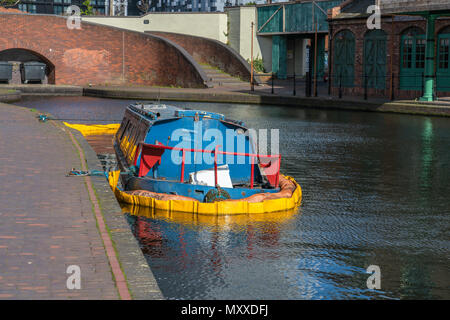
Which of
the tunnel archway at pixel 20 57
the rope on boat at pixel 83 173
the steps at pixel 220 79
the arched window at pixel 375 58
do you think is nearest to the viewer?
the rope on boat at pixel 83 173

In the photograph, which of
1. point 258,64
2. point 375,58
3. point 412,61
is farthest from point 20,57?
point 412,61

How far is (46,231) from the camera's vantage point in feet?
27.7

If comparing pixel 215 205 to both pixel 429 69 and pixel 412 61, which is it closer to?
pixel 429 69

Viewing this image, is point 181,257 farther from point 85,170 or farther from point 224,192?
point 85,170

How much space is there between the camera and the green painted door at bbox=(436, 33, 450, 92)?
103ft

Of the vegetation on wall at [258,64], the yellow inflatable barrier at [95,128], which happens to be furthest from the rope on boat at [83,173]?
the vegetation on wall at [258,64]

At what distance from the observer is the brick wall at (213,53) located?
45.2 meters

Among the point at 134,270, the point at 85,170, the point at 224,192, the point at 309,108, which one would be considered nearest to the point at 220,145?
the point at 224,192

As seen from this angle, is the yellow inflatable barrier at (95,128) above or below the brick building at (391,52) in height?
below

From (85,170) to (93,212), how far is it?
315cm

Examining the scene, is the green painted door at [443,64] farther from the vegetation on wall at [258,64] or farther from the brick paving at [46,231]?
the brick paving at [46,231]

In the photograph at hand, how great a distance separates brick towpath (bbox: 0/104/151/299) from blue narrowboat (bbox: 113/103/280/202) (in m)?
1.31

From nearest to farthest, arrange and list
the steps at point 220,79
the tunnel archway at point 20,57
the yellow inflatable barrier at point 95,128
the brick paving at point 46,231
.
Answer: the brick paving at point 46,231 → the yellow inflatable barrier at point 95,128 → the steps at point 220,79 → the tunnel archway at point 20,57

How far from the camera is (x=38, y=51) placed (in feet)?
150
